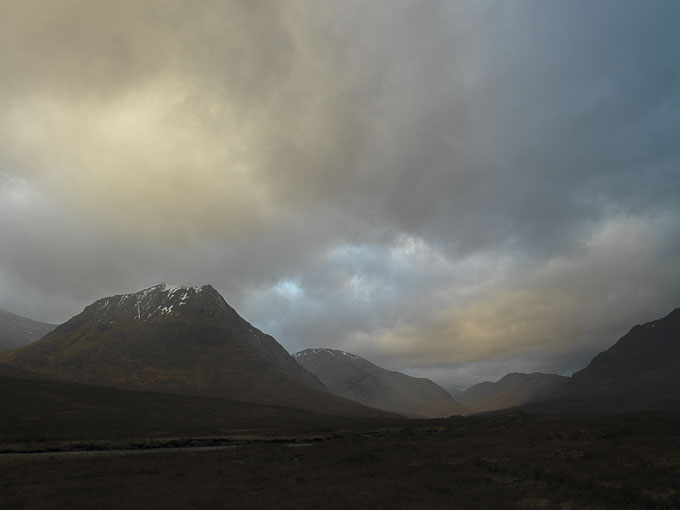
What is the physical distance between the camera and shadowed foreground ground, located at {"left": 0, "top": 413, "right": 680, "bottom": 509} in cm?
→ 2461

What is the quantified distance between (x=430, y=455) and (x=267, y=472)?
62.2 ft

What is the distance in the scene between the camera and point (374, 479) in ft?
107

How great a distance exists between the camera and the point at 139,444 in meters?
65.4

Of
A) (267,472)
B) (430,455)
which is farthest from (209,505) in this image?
(430,455)

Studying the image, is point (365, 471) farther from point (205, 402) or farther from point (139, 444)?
point (205, 402)

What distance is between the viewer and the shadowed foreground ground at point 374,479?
969 inches

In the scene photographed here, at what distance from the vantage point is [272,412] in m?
174

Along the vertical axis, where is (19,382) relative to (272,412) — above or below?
above

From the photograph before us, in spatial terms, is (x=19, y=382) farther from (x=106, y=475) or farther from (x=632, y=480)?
(x=632, y=480)

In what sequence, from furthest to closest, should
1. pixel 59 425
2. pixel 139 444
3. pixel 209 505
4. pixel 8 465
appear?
pixel 59 425 → pixel 139 444 → pixel 8 465 → pixel 209 505

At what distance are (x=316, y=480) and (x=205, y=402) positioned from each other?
15247 centimetres

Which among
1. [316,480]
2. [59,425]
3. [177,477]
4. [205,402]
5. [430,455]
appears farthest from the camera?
[205,402]

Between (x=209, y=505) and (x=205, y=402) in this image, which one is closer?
(x=209, y=505)

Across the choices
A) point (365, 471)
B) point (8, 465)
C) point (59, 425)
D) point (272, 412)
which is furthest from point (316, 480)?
point (272, 412)
